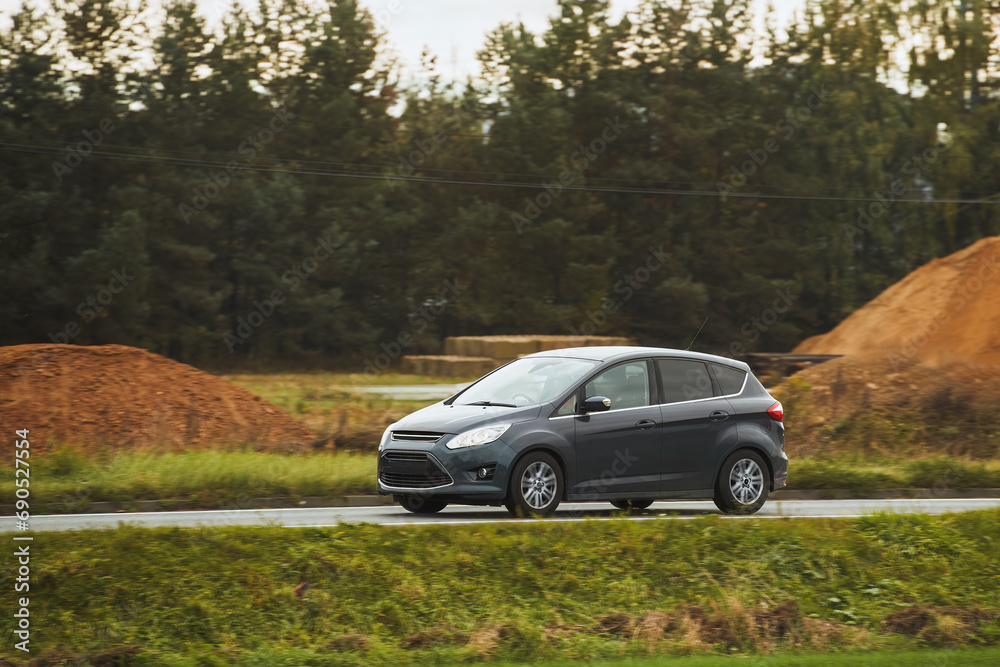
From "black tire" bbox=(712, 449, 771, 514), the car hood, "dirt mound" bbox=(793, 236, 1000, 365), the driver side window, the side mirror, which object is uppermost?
"dirt mound" bbox=(793, 236, 1000, 365)

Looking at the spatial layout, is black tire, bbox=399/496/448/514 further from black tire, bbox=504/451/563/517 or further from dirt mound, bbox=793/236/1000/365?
dirt mound, bbox=793/236/1000/365

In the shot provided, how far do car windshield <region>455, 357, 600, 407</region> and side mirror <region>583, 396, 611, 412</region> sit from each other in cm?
29

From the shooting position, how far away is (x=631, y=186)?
49.8 meters

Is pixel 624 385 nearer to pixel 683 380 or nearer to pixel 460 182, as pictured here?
pixel 683 380

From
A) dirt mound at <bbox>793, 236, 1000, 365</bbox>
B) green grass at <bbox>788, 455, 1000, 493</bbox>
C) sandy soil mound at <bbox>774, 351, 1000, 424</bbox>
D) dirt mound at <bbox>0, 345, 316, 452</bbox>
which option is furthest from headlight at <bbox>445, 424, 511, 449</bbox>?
dirt mound at <bbox>793, 236, 1000, 365</bbox>

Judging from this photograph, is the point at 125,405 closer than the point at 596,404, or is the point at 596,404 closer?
the point at 596,404

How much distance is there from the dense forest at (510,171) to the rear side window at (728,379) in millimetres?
32586

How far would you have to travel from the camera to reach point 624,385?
12117 mm

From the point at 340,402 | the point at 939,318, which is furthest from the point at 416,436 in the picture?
the point at 939,318

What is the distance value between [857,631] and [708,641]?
1.28 meters

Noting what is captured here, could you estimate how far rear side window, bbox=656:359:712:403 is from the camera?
40.4ft

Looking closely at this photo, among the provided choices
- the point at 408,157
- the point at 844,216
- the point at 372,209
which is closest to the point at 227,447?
the point at 372,209

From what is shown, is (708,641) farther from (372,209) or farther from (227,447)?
(372,209)

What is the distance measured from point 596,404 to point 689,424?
121cm
